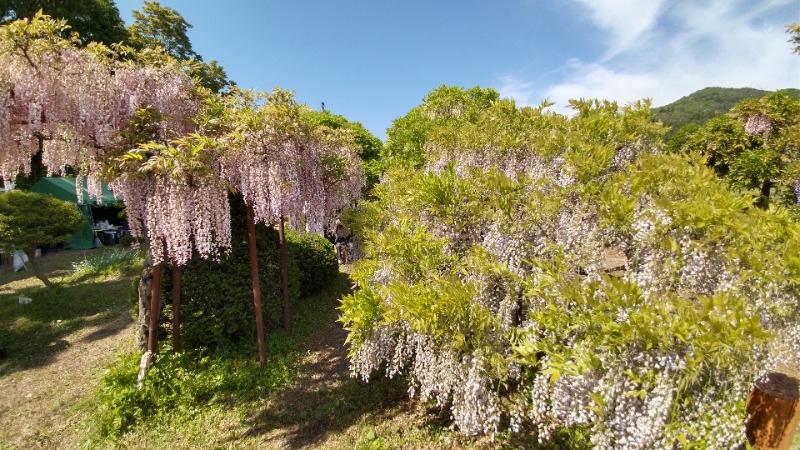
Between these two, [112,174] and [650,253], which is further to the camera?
[112,174]

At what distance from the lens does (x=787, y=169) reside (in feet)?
35.0

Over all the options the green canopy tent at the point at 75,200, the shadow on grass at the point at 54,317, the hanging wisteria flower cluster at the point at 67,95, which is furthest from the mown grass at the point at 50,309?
the green canopy tent at the point at 75,200

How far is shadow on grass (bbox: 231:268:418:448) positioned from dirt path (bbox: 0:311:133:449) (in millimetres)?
2666

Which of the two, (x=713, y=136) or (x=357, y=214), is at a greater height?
(x=713, y=136)

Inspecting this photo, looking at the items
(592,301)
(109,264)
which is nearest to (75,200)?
(109,264)

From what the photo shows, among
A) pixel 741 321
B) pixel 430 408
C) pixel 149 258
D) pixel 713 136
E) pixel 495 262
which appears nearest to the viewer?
pixel 741 321

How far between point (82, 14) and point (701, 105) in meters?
77.3

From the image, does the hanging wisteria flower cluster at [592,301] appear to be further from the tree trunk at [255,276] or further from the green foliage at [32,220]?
the green foliage at [32,220]

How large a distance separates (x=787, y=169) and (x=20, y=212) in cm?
2250

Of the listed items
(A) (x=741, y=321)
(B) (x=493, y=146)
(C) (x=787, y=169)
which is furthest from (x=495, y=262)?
(C) (x=787, y=169)

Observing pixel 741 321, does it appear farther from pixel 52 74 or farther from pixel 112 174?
pixel 52 74

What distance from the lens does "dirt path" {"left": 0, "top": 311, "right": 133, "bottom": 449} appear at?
5.12 m

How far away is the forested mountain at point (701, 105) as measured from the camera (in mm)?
47844

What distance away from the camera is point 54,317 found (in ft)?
30.0
